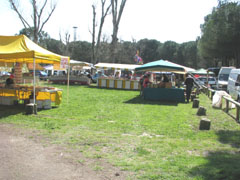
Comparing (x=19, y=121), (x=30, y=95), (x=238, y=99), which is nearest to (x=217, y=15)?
(x=238, y=99)

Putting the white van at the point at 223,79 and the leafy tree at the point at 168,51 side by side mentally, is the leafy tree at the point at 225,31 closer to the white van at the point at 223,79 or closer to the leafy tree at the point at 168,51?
the white van at the point at 223,79

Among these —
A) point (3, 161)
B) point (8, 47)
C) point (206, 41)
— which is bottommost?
point (3, 161)

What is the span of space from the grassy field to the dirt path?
0.32 meters

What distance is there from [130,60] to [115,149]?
62.5 meters

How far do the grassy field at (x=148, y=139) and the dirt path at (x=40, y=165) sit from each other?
323 millimetres

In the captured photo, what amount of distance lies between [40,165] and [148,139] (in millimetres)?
2825

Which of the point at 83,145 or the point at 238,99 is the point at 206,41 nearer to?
the point at 238,99

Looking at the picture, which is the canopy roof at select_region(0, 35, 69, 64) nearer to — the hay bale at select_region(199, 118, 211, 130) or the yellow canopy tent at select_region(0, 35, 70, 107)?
the yellow canopy tent at select_region(0, 35, 70, 107)

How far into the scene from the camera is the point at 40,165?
454 cm

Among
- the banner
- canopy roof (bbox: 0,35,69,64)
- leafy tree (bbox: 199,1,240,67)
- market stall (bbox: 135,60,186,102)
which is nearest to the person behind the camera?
canopy roof (bbox: 0,35,69,64)

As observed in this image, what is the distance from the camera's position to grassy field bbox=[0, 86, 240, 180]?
14.5ft

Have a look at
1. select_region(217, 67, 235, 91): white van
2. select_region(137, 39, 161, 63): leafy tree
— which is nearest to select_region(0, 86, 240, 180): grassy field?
select_region(217, 67, 235, 91): white van

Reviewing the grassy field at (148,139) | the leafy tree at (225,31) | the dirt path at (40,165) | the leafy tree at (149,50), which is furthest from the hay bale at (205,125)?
the leafy tree at (149,50)

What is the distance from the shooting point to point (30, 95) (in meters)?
11.2
